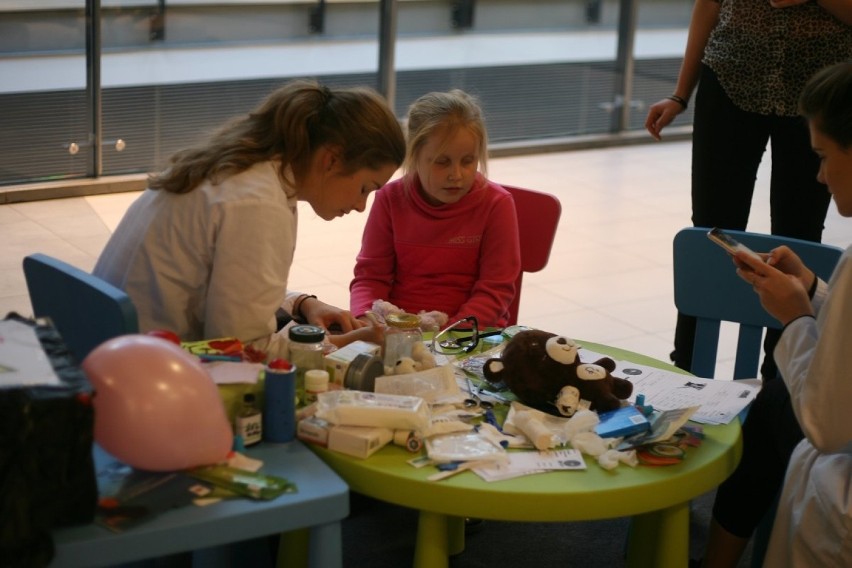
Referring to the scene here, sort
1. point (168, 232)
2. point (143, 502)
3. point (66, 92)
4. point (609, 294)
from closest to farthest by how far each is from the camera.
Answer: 1. point (143, 502)
2. point (168, 232)
3. point (609, 294)
4. point (66, 92)

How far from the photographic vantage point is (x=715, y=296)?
2.59 metres

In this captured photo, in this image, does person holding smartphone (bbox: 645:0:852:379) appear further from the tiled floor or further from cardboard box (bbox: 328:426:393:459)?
cardboard box (bbox: 328:426:393:459)

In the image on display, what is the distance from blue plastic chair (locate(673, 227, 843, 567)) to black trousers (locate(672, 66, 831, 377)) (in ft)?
1.19

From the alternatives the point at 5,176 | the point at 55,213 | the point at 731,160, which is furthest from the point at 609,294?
the point at 5,176

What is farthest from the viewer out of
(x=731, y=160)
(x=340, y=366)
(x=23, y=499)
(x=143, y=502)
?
(x=731, y=160)

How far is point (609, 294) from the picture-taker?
14.8ft

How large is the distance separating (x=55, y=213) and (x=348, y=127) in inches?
129

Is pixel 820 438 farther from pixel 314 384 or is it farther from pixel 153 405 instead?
pixel 153 405

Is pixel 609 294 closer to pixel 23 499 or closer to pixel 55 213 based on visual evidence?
pixel 55 213

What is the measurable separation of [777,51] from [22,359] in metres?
2.14

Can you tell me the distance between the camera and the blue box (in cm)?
189

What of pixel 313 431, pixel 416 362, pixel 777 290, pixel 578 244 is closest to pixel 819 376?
pixel 777 290

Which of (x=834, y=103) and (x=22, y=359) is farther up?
(x=834, y=103)

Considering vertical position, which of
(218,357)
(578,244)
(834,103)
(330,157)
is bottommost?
(578,244)
